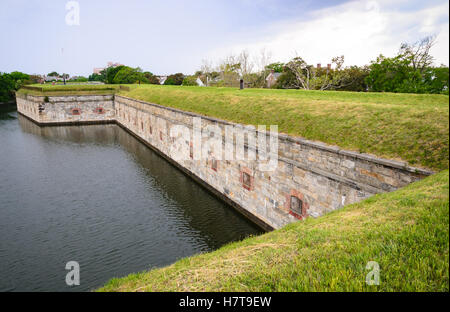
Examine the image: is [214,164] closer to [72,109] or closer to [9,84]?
[72,109]

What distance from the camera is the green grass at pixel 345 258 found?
3.75 m

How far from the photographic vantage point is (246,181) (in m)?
13.1

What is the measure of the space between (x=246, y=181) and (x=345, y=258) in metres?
8.89

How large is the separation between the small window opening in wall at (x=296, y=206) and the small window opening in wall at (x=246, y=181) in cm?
260

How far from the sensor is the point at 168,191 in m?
16.5

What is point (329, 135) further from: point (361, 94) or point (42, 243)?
point (42, 243)

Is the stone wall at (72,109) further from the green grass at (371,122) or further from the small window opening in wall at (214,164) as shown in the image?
the green grass at (371,122)

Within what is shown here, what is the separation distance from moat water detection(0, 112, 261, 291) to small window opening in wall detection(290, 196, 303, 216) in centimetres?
226

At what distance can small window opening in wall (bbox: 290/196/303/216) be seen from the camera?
10305 mm

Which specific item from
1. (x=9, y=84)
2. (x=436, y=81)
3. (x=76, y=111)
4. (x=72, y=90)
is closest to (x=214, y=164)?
(x=436, y=81)

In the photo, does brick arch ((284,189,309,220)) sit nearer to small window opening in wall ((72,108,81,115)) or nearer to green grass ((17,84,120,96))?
small window opening in wall ((72,108,81,115))

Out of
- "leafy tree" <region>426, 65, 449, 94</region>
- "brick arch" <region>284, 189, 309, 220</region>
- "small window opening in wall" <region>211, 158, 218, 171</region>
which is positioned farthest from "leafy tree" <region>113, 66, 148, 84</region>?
"brick arch" <region>284, 189, 309, 220</region>

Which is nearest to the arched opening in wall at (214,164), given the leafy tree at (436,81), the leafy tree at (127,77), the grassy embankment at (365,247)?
the grassy embankment at (365,247)

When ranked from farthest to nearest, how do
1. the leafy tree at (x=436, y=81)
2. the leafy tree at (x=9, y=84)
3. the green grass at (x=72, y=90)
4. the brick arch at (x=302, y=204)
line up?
1. the leafy tree at (x=9, y=84)
2. the green grass at (x=72, y=90)
3. the leafy tree at (x=436, y=81)
4. the brick arch at (x=302, y=204)
